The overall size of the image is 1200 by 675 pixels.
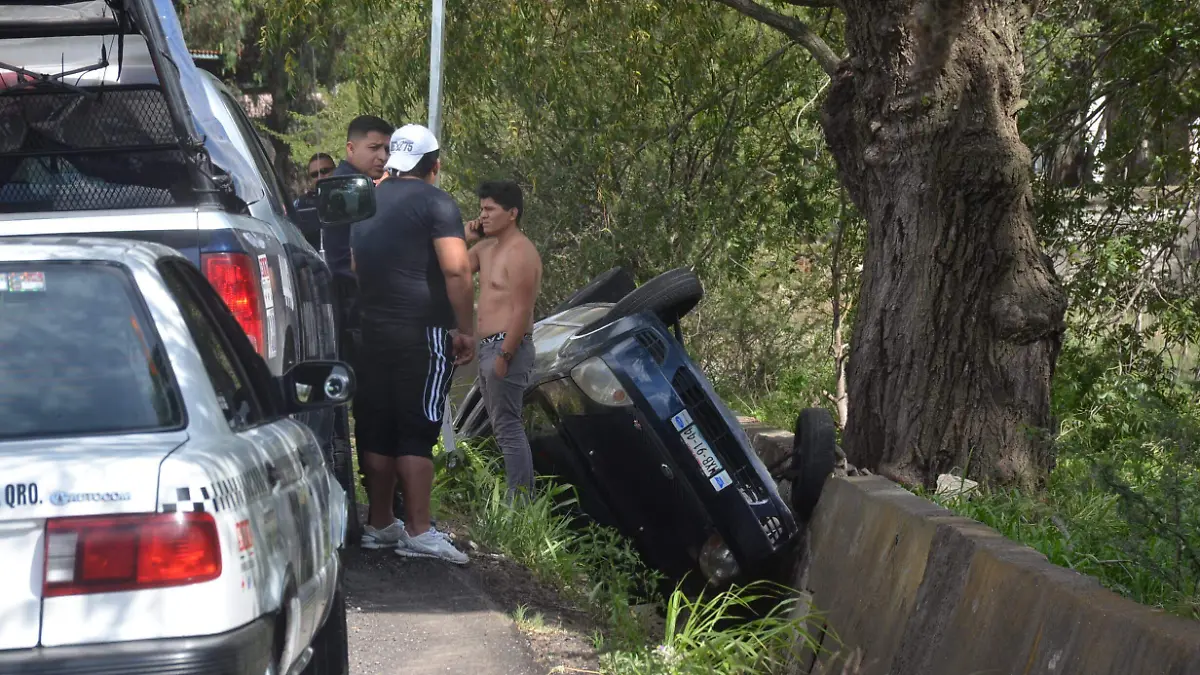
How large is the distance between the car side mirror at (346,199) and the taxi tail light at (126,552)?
12.0 ft

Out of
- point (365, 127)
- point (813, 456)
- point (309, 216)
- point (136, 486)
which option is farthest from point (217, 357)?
point (365, 127)

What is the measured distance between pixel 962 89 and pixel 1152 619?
4400 mm

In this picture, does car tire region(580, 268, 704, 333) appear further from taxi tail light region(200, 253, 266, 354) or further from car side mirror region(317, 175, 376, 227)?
taxi tail light region(200, 253, 266, 354)

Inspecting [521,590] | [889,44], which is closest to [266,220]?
[521,590]

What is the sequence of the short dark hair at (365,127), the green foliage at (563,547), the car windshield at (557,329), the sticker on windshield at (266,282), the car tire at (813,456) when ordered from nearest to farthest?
1. the sticker on windshield at (266,282)
2. the car tire at (813,456)
3. the green foliage at (563,547)
4. the short dark hair at (365,127)
5. the car windshield at (557,329)

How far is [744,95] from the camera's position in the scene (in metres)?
13.7

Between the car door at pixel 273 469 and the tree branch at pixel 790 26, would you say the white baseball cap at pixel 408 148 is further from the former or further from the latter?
the tree branch at pixel 790 26

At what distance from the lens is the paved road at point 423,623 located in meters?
5.97

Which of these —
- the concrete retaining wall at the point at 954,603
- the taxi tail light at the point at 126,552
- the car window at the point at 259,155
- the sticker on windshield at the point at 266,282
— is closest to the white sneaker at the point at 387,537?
the car window at the point at 259,155

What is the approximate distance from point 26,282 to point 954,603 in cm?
318

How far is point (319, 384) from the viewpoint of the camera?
4.23 metres

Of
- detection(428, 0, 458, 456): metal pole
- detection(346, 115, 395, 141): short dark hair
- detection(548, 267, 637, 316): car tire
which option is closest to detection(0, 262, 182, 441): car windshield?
detection(346, 115, 395, 141): short dark hair

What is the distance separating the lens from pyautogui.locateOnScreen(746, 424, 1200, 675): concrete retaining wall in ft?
13.2

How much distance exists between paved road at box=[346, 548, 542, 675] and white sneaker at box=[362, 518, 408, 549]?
38 mm
